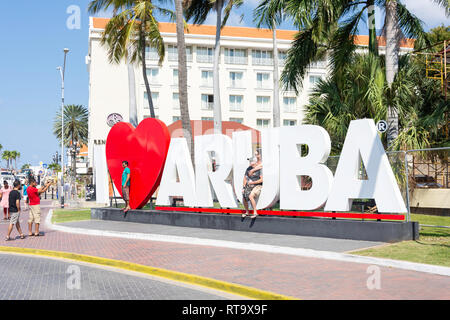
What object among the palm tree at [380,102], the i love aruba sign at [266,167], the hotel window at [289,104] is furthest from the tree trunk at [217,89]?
the hotel window at [289,104]

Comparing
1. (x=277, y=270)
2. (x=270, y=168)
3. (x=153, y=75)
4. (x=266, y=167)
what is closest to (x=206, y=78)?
(x=153, y=75)

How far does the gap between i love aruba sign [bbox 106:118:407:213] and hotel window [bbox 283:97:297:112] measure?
46.0 metres

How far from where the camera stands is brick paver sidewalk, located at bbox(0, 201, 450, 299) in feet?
22.9

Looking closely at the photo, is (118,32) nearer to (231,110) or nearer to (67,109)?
(231,110)

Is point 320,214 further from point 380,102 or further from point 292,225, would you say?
point 380,102

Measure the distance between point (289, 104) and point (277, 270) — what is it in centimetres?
5574

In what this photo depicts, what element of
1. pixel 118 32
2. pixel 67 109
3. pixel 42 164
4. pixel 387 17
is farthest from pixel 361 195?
pixel 67 109

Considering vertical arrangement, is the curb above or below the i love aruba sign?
below

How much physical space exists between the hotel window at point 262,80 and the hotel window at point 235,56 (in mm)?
2606

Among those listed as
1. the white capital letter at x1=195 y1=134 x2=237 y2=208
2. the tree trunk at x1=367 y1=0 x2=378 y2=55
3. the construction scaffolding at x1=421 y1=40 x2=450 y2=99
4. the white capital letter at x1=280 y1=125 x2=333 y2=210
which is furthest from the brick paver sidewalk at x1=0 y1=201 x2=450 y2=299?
the construction scaffolding at x1=421 y1=40 x2=450 y2=99

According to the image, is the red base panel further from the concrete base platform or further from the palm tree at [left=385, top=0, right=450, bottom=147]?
the palm tree at [left=385, top=0, right=450, bottom=147]

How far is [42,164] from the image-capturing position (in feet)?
136

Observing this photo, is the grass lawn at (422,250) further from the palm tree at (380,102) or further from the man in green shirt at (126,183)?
the man in green shirt at (126,183)

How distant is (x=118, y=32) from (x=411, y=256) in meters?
20.7
